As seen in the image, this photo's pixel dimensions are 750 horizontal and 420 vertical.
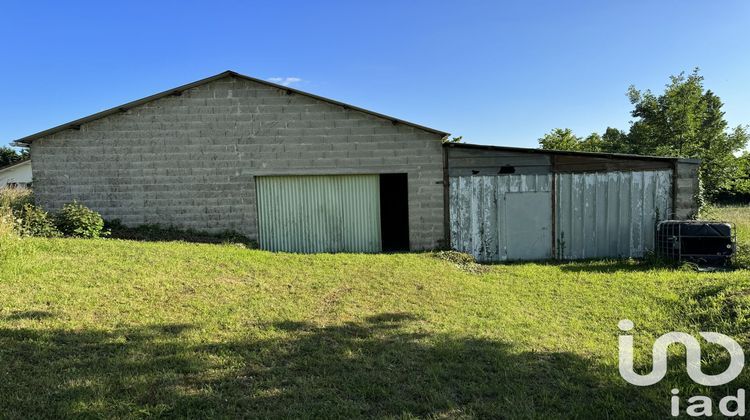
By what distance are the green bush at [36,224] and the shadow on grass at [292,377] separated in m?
6.16

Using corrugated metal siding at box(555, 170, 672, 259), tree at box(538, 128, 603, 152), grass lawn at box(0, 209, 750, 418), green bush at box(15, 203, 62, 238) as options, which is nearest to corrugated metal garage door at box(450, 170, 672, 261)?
corrugated metal siding at box(555, 170, 672, 259)

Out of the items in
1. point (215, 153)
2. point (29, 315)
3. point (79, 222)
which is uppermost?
point (215, 153)

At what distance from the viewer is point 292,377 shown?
3.75 metres

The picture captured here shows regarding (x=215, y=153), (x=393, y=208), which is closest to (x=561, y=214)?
(x=393, y=208)

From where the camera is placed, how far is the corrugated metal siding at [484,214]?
35.6ft

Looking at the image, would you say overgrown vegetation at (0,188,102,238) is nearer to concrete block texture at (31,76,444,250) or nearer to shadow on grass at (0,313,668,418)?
concrete block texture at (31,76,444,250)

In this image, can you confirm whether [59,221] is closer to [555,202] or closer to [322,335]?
[322,335]

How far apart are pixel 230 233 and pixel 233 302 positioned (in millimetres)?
5397

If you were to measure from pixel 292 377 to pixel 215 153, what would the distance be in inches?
333

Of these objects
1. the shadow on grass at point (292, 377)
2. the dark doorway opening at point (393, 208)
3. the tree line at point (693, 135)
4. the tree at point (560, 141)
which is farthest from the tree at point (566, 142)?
the shadow on grass at point (292, 377)

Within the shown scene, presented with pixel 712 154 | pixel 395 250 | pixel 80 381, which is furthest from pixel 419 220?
pixel 712 154

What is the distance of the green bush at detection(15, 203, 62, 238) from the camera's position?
30.1 feet

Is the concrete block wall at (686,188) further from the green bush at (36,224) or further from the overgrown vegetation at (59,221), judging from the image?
the green bush at (36,224)

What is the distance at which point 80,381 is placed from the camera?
138 inches
